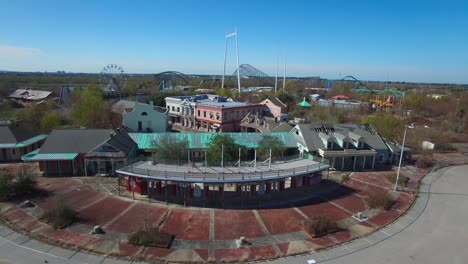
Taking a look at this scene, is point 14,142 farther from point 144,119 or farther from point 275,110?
point 275,110

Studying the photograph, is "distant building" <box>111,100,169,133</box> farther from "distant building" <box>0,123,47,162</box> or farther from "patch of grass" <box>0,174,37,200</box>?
"patch of grass" <box>0,174,37,200</box>

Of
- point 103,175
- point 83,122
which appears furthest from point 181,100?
point 103,175

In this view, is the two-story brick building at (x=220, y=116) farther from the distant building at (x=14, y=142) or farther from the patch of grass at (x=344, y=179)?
the distant building at (x=14, y=142)

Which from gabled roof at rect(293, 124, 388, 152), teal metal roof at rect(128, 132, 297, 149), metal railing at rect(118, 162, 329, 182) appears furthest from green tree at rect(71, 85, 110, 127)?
gabled roof at rect(293, 124, 388, 152)

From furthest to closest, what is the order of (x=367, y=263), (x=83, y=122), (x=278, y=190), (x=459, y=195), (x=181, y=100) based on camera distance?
(x=181, y=100), (x=83, y=122), (x=459, y=195), (x=278, y=190), (x=367, y=263)

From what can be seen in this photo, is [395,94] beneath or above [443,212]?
above

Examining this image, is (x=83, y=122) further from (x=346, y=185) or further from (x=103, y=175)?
(x=346, y=185)
